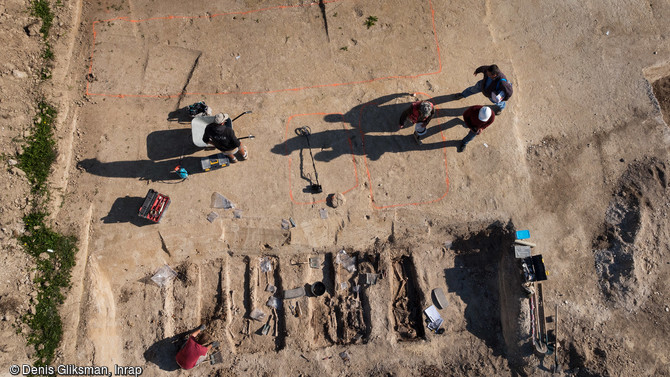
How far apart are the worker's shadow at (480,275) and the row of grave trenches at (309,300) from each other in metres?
1.07

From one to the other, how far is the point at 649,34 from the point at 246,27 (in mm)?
10446

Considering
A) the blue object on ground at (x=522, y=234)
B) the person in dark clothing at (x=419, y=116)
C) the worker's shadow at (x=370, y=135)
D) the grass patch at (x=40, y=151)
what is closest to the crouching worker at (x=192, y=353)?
the worker's shadow at (x=370, y=135)

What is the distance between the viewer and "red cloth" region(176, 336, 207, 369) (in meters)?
7.03

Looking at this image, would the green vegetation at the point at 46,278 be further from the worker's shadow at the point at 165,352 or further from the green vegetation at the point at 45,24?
the green vegetation at the point at 45,24

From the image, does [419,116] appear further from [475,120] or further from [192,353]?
[192,353]

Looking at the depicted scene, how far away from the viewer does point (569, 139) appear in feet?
27.1

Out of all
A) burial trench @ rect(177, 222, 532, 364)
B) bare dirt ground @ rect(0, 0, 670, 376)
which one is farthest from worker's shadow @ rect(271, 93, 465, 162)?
burial trench @ rect(177, 222, 532, 364)

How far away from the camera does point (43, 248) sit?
7445 millimetres

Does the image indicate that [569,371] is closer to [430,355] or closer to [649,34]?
[430,355]

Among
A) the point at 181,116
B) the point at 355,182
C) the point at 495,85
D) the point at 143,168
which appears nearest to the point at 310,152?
the point at 355,182

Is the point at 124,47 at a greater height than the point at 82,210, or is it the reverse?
the point at 124,47

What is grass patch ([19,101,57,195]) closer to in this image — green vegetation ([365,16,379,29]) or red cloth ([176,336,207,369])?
Result: red cloth ([176,336,207,369])

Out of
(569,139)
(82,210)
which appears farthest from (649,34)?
(82,210)

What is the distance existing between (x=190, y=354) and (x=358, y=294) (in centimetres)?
377
